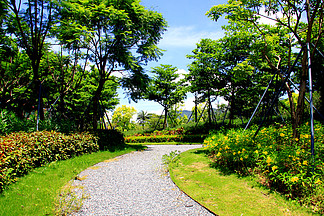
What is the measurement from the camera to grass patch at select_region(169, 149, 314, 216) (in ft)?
12.1

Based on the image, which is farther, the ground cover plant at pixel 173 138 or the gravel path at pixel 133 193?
the ground cover plant at pixel 173 138

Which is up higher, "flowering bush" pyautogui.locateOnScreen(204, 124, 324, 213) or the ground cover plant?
"flowering bush" pyautogui.locateOnScreen(204, 124, 324, 213)

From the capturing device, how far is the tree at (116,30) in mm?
10844

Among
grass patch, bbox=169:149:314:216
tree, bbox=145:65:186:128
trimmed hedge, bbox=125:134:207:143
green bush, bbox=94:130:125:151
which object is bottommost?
trimmed hedge, bbox=125:134:207:143

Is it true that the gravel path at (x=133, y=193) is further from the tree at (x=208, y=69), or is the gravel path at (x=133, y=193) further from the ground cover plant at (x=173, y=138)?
the tree at (x=208, y=69)

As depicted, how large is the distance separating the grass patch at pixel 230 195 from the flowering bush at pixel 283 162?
30cm

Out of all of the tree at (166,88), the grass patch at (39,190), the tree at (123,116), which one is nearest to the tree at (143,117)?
the tree at (123,116)

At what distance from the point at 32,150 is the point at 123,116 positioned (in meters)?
50.1

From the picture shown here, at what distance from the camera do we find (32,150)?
6.39m

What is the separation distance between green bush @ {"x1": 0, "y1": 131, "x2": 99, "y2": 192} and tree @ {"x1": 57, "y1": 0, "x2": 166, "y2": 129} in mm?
5149

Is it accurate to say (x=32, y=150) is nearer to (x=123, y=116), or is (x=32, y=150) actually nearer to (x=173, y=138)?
(x=173, y=138)

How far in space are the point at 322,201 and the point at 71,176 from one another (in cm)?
625

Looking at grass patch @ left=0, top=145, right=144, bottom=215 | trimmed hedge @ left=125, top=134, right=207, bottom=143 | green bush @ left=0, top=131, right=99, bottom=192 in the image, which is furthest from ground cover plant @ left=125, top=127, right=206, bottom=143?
grass patch @ left=0, top=145, right=144, bottom=215

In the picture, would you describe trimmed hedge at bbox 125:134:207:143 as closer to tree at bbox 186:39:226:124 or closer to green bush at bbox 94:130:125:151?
tree at bbox 186:39:226:124
